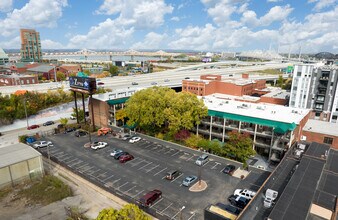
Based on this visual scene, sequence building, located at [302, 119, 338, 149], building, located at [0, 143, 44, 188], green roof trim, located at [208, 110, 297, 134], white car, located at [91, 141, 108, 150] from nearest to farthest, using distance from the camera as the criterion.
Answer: building, located at [0, 143, 44, 188], green roof trim, located at [208, 110, 297, 134], building, located at [302, 119, 338, 149], white car, located at [91, 141, 108, 150]

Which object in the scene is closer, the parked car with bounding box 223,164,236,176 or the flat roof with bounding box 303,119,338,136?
the parked car with bounding box 223,164,236,176

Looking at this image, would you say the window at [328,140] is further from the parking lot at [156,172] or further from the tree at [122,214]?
the tree at [122,214]

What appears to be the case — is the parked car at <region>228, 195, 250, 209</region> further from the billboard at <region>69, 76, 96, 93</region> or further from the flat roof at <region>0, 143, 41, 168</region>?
the billboard at <region>69, 76, 96, 93</region>

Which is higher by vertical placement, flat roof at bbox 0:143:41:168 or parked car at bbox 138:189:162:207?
flat roof at bbox 0:143:41:168

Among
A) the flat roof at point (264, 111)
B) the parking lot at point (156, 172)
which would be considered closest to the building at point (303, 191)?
the parking lot at point (156, 172)

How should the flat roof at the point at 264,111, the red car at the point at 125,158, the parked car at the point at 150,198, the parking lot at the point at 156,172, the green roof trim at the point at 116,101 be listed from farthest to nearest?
the green roof trim at the point at 116,101, the flat roof at the point at 264,111, the red car at the point at 125,158, the parking lot at the point at 156,172, the parked car at the point at 150,198

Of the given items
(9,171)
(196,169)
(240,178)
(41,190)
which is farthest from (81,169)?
(240,178)

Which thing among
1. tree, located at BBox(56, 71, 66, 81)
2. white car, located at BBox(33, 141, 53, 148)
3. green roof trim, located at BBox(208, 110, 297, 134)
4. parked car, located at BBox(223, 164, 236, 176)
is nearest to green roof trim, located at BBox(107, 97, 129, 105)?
white car, located at BBox(33, 141, 53, 148)

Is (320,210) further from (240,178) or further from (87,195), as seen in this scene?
(87,195)
